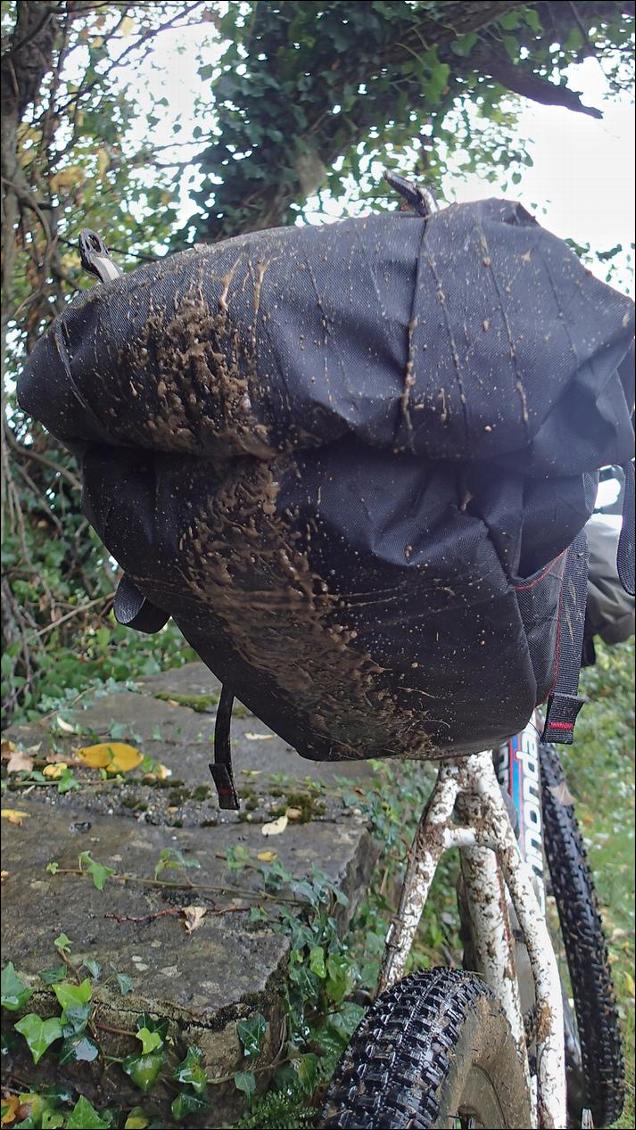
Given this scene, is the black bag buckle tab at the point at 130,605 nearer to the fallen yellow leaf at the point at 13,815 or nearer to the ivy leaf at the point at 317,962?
the ivy leaf at the point at 317,962

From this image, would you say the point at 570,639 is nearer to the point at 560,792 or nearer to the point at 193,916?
the point at 193,916

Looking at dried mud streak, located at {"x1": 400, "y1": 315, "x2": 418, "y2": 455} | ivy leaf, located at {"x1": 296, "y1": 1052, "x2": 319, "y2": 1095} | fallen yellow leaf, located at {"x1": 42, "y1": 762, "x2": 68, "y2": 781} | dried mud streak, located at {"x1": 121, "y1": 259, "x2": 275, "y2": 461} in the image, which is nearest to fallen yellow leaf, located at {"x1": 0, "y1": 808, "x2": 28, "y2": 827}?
fallen yellow leaf, located at {"x1": 42, "y1": 762, "x2": 68, "y2": 781}

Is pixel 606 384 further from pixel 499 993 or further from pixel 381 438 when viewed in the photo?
pixel 499 993

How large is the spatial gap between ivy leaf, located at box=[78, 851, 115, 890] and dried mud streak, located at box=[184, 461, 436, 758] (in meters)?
1.06

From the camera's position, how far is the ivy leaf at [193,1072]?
5.01 feet

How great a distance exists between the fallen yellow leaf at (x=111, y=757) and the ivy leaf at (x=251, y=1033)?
1191 mm

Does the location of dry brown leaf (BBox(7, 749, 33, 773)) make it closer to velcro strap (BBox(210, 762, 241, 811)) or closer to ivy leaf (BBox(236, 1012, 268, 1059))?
ivy leaf (BBox(236, 1012, 268, 1059))

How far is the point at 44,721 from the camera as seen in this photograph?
124 inches

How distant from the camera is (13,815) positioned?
238 cm

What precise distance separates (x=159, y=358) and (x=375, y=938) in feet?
5.60

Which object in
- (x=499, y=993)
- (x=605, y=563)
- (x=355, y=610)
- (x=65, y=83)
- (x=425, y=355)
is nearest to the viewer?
(x=425, y=355)

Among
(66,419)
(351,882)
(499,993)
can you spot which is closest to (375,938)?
(351,882)

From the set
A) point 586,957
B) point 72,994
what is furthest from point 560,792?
point 72,994

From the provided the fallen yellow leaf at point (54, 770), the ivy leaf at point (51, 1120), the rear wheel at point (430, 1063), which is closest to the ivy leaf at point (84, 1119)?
the ivy leaf at point (51, 1120)
